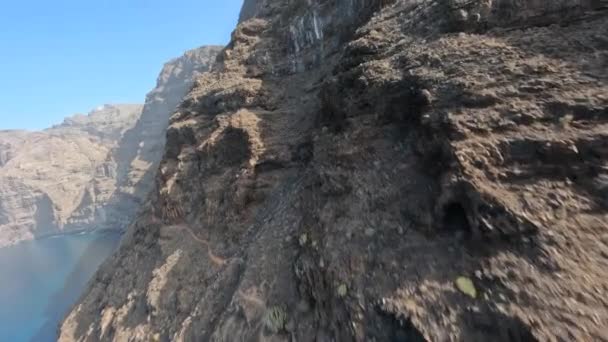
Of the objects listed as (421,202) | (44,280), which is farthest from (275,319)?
(44,280)

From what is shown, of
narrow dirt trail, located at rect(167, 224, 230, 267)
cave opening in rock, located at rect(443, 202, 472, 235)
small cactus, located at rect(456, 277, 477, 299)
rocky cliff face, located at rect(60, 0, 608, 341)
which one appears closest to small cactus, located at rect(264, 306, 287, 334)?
rocky cliff face, located at rect(60, 0, 608, 341)

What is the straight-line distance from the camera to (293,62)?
1892 centimetres

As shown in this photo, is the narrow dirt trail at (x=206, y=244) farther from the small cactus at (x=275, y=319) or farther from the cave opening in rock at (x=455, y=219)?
the cave opening in rock at (x=455, y=219)

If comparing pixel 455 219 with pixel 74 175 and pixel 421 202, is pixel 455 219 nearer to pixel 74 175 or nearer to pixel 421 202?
pixel 421 202

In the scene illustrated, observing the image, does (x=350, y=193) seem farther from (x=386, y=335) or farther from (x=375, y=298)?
(x=386, y=335)

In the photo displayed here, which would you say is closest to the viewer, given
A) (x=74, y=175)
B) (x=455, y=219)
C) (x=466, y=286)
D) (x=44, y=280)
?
(x=466, y=286)

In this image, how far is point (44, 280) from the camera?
229 ft

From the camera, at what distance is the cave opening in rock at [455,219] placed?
6.60 metres

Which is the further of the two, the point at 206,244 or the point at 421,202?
the point at 206,244

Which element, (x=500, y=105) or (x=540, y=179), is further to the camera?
(x=500, y=105)

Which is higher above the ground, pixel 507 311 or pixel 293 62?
pixel 293 62

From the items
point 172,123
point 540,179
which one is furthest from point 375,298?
point 172,123

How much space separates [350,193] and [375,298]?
134 inches

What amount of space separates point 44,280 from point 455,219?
92954 mm
